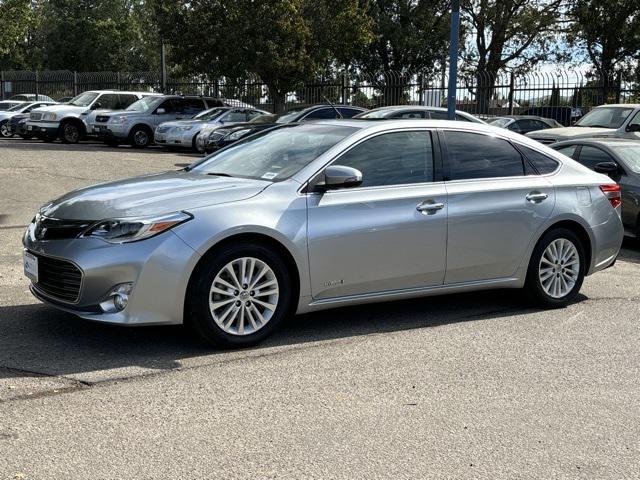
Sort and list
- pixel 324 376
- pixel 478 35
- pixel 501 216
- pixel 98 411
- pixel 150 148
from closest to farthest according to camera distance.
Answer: pixel 98 411 < pixel 324 376 < pixel 501 216 < pixel 150 148 < pixel 478 35

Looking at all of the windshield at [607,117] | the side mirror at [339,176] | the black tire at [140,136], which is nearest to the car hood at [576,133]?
the windshield at [607,117]

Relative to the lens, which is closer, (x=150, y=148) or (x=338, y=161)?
(x=338, y=161)

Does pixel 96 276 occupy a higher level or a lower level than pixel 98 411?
higher

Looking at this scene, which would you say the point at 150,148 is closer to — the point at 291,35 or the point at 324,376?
the point at 291,35

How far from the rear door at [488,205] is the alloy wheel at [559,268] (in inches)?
12.0

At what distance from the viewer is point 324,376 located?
5.07 meters

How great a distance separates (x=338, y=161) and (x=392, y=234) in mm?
678

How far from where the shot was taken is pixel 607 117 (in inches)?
655

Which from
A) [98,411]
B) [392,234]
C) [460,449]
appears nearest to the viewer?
[460,449]

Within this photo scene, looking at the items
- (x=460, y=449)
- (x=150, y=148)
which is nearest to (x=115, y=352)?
(x=460, y=449)

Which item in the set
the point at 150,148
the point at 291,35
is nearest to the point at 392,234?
the point at 150,148

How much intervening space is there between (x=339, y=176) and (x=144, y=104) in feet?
67.8

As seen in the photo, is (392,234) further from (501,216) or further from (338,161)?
(501,216)

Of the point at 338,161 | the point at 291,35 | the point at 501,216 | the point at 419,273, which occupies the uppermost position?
the point at 291,35
